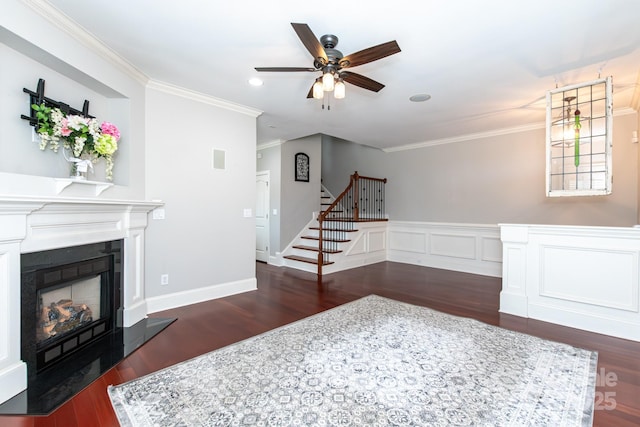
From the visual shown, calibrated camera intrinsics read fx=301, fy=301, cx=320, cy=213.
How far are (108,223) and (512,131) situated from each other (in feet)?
20.3

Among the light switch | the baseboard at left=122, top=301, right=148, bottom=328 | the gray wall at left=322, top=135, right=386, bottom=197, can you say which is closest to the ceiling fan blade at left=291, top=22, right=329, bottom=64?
the light switch

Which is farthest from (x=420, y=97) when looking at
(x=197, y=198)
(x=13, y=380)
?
(x=13, y=380)

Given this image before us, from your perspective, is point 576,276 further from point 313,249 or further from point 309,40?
point 313,249

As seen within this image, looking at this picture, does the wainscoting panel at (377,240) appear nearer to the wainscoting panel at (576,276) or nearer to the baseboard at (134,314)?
the wainscoting panel at (576,276)

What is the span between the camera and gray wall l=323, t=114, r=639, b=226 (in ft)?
14.4

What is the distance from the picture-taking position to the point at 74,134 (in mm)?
2441

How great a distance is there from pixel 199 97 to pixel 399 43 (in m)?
2.54

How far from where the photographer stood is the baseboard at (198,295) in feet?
11.7

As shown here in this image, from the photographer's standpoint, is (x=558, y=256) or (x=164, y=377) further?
(x=558, y=256)

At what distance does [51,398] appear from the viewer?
1.93 meters

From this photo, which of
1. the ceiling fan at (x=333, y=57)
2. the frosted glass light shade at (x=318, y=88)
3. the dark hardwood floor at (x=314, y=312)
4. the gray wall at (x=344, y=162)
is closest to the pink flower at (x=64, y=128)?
the ceiling fan at (x=333, y=57)

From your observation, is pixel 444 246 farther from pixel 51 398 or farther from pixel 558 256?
pixel 51 398

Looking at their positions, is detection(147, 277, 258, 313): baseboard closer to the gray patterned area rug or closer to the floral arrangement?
the gray patterned area rug

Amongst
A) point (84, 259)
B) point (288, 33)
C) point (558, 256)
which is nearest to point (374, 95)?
point (288, 33)
